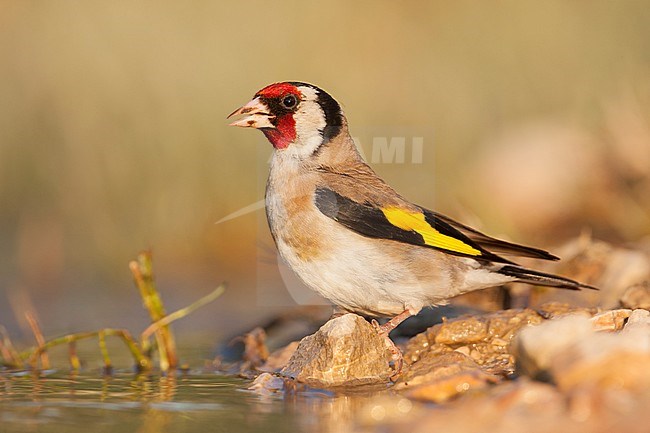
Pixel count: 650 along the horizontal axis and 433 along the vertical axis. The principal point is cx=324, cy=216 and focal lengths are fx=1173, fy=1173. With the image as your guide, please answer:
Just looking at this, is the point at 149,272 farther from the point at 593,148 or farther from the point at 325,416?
the point at 593,148

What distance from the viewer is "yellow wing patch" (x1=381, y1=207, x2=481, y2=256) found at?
20.9 ft

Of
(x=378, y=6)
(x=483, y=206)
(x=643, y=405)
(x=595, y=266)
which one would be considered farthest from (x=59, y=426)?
(x=378, y=6)

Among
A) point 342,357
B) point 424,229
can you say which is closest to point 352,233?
point 424,229

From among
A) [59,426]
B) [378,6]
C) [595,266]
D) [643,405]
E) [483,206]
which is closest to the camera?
[643,405]

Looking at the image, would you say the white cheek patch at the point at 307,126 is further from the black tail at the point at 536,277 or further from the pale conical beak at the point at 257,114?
the black tail at the point at 536,277

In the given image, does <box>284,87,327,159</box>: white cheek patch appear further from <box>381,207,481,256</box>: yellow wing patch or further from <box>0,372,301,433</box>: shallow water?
<box>0,372,301,433</box>: shallow water

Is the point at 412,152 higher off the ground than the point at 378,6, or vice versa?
the point at 378,6

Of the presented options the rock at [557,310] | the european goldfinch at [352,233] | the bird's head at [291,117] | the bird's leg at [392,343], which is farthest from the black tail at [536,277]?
the bird's head at [291,117]

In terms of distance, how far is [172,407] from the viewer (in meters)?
5.14

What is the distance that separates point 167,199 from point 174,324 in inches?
80.3

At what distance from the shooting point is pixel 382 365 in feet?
19.4

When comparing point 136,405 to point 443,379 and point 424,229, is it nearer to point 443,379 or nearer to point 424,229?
point 443,379

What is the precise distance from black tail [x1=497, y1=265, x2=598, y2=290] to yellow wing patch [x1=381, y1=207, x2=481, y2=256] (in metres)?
0.26

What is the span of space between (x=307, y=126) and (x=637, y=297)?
2.10m
